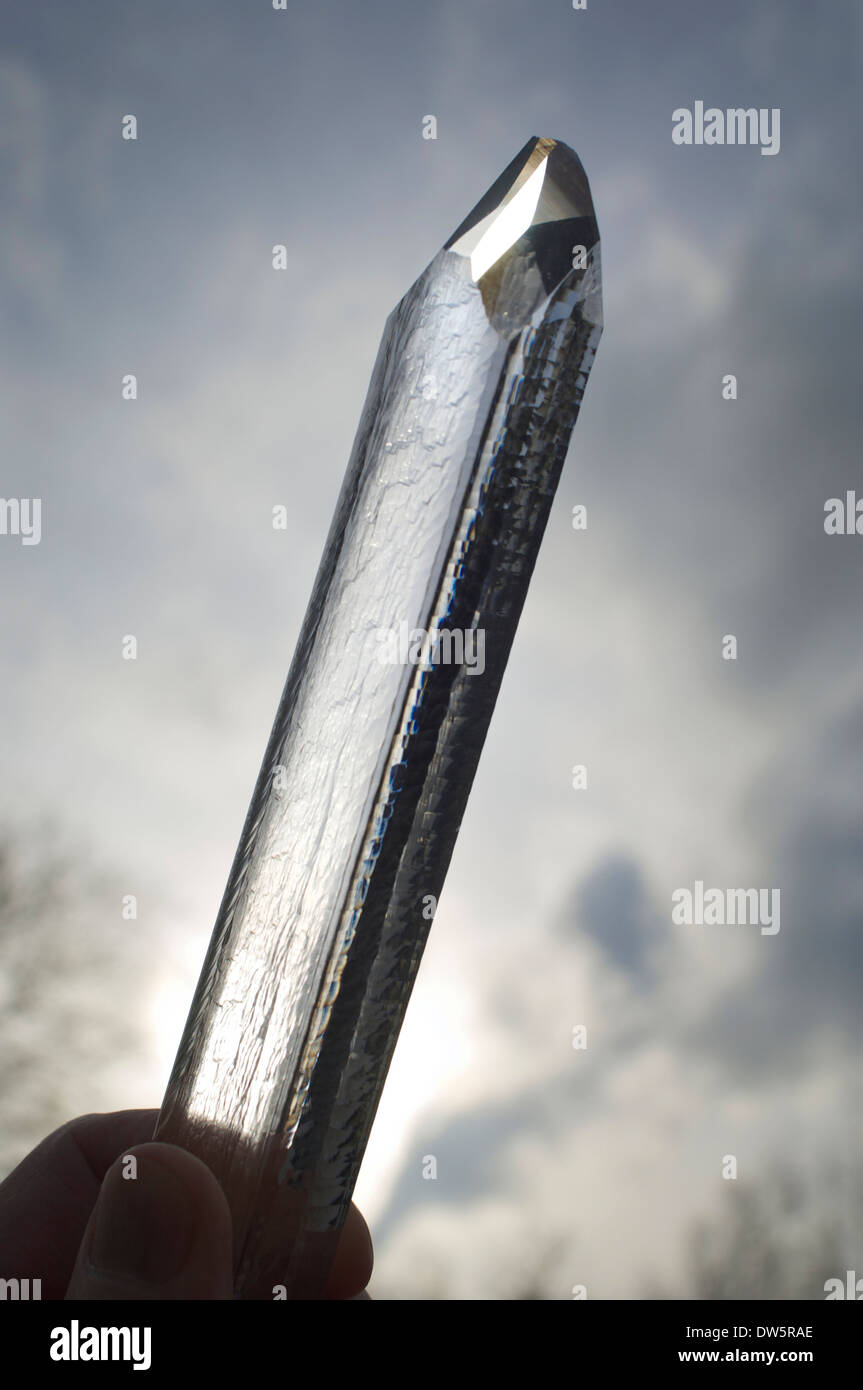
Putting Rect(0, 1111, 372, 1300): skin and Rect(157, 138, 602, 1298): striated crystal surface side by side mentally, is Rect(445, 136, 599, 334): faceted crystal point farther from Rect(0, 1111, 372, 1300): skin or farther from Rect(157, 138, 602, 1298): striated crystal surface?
Rect(0, 1111, 372, 1300): skin

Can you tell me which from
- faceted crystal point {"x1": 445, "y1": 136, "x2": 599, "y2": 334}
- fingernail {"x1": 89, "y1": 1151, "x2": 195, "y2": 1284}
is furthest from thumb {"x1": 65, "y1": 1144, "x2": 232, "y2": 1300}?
faceted crystal point {"x1": 445, "y1": 136, "x2": 599, "y2": 334}

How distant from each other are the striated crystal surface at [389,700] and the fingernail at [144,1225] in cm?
4

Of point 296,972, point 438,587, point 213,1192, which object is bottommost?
point 213,1192

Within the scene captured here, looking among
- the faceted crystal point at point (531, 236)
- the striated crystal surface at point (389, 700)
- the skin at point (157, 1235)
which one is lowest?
the skin at point (157, 1235)

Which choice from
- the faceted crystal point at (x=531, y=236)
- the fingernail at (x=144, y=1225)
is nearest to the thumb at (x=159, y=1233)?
the fingernail at (x=144, y=1225)

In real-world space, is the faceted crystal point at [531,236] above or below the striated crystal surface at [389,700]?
above

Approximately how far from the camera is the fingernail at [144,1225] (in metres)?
0.67

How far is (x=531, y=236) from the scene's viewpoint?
61 cm

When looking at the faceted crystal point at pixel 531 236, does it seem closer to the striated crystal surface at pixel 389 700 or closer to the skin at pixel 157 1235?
the striated crystal surface at pixel 389 700

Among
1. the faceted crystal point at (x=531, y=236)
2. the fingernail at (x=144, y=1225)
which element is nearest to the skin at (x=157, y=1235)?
the fingernail at (x=144, y=1225)

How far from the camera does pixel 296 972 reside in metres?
0.67
